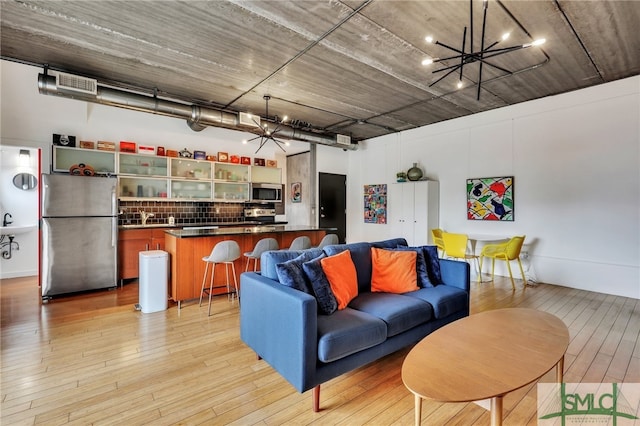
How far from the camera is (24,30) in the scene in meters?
3.15

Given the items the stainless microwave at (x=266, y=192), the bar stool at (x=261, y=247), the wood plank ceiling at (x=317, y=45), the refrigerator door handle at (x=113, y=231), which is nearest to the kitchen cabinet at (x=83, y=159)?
the refrigerator door handle at (x=113, y=231)

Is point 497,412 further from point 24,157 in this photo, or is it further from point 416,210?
point 24,157

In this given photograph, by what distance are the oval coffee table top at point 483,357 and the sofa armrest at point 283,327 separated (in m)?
0.59

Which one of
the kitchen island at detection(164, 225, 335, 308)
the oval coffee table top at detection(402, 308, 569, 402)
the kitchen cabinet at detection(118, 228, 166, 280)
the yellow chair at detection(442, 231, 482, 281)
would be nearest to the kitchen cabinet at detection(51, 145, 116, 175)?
the kitchen cabinet at detection(118, 228, 166, 280)

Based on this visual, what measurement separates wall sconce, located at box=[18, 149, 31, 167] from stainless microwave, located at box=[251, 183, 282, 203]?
3.91 metres

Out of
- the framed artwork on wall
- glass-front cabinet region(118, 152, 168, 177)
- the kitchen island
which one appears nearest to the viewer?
the kitchen island

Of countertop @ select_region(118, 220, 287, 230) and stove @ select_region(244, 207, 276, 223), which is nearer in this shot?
countertop @ select_region(118, 220, 287, 230)

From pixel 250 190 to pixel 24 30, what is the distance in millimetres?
4211

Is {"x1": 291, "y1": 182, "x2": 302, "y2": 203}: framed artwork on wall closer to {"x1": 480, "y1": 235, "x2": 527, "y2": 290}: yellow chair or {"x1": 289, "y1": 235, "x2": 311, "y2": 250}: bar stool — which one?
{"x1": 289, "y1": 235, "x2": 311, "y2": 250}: bar stool

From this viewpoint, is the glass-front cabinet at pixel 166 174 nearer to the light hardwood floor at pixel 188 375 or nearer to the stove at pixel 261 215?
the stove at pixel 261 215

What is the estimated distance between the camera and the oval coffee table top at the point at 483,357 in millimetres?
1364

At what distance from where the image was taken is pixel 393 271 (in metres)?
2.90

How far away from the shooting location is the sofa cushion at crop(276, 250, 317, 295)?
2.22 meters

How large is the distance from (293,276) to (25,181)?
5888 millimetres
